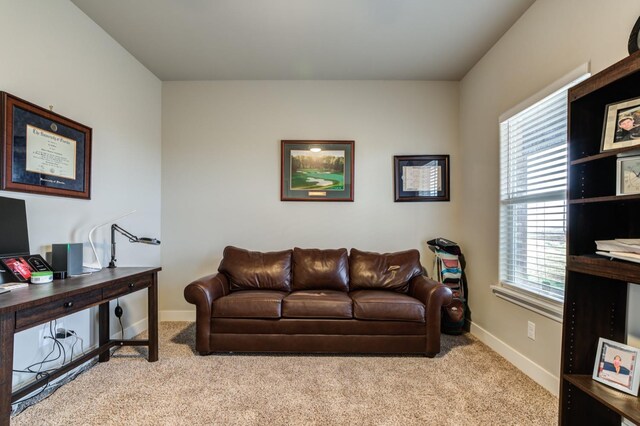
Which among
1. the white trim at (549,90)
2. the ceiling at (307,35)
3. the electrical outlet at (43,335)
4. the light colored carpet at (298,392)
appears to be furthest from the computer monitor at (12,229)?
the white trim at (549,90)

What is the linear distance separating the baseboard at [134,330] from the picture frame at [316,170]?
204 centimetres

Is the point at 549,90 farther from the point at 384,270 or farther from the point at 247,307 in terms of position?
the point at 247,307

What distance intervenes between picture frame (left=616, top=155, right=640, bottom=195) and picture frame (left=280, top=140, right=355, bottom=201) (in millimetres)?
2488

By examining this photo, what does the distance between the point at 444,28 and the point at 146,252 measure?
147 inches

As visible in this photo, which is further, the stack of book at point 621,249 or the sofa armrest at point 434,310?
the sofa armrest at point 434,310

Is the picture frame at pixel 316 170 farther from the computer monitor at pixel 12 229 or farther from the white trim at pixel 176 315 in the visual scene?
the computer monitor at pixel 12 229

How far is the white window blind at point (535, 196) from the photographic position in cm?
215

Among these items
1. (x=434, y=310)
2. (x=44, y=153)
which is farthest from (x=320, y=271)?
(x=44, y=153)

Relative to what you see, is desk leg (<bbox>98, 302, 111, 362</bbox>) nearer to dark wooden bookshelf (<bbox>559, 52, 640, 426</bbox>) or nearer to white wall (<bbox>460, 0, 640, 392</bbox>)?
dark wooden bookshelf (<bbox>559, 52, 640, 426</bbox>)

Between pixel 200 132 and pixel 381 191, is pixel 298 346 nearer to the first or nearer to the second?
pixel 381 191

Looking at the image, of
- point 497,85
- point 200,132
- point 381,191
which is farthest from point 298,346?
point 497,85

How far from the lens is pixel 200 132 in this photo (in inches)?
148

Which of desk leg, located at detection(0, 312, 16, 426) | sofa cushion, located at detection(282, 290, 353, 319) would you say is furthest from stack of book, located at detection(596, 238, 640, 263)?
desk leg, located at detection(0, 312, 16, 426)

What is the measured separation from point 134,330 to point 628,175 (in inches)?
160
